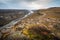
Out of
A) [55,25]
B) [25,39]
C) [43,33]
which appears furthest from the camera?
[55,25]

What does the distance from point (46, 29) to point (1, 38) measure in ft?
26.8

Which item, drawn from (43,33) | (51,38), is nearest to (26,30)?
(43,33)

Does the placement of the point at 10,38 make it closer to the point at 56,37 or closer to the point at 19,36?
the point at 19,36

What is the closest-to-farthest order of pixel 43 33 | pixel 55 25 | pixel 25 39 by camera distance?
pixel 25 39 → pixel 43 33 → pixel 55 25

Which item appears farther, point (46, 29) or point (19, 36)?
point (46, 29)

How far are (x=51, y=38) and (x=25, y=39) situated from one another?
4.19 meters

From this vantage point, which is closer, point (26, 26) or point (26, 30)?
point (26, 30)

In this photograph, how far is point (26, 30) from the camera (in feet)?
87.1

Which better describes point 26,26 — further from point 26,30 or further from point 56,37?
point 56,37

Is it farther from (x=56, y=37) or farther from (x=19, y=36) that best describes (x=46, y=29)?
(x=19, y=36)

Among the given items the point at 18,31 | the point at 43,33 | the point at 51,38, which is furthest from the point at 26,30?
the point at 51,38

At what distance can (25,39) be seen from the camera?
75.8ft

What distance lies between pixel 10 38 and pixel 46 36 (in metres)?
5.96

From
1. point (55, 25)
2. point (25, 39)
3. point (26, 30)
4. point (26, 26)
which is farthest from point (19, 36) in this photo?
point (55, 25)
